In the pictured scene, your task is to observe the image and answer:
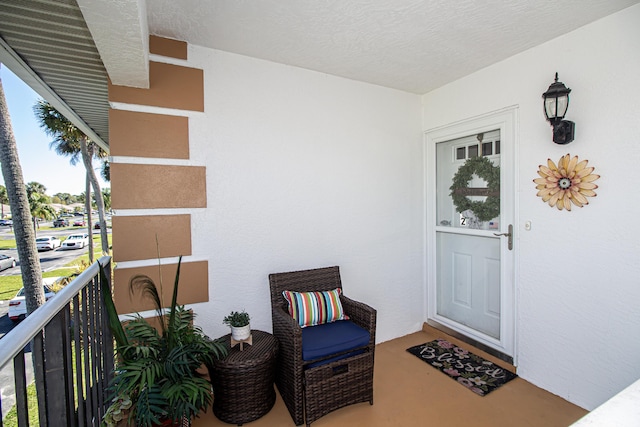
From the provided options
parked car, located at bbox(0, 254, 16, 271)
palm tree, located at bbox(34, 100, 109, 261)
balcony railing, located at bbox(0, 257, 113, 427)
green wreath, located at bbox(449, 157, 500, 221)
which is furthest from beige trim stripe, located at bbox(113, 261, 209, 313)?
palm tree, located at bbox(34, 100, 109, 261)

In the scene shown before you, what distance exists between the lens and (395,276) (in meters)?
3.25

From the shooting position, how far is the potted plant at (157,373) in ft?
5.19

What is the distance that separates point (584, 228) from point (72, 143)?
11.1 metres

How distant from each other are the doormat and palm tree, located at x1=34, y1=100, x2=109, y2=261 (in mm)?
6195

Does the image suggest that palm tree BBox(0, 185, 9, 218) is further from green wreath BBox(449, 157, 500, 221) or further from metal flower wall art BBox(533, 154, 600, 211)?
metal flower wall art BBox(533, 154, 600, 211)

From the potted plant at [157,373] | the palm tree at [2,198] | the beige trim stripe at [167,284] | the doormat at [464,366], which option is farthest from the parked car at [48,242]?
the doormat at [464,366]

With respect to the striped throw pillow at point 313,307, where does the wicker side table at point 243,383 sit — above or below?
below

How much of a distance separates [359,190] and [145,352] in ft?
7.10

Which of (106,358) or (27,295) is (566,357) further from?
(27,295)

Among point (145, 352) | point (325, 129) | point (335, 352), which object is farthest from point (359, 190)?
point (145, 352)

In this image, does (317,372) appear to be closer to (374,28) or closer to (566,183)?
(566,183)

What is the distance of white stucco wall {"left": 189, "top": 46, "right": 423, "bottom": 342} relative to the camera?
7.84 feet

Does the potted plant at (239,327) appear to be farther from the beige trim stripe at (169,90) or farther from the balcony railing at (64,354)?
the beige trim stripe at (169,90)

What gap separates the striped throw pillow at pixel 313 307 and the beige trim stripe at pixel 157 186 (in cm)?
103
